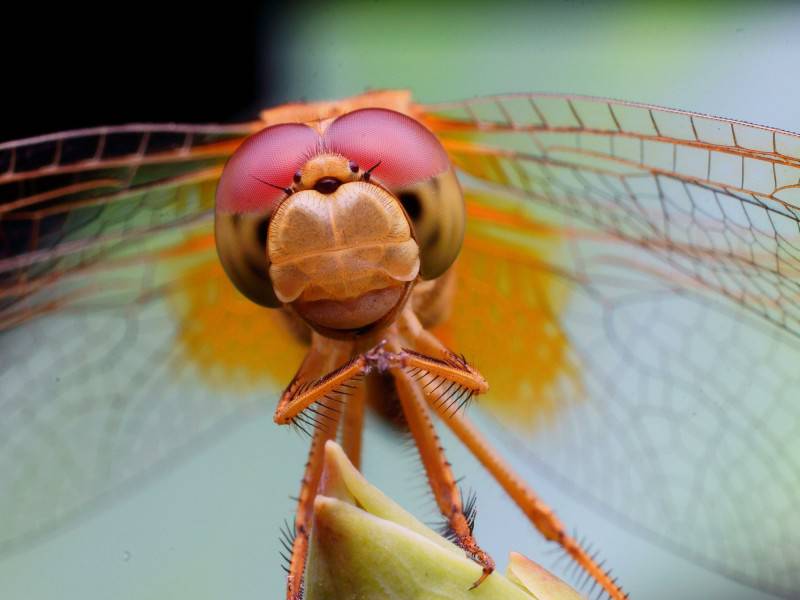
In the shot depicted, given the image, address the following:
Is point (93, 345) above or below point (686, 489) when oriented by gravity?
above

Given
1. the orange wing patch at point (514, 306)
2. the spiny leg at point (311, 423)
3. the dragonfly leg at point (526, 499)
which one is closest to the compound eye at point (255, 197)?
the spiny leg at point (311, 423)

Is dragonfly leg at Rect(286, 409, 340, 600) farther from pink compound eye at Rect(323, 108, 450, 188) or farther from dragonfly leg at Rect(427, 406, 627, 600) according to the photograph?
pink compound eye at Rect(323, 108, 450, 188)

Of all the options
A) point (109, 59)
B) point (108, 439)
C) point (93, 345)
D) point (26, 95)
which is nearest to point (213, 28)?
point (109, 59)

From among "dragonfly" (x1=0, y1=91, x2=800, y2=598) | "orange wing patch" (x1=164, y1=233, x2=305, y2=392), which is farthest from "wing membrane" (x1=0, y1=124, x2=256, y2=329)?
"orange wing patch" (x1=164, y1=233, x2=305, y2=392)

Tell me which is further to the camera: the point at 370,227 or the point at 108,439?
the point at 108,439

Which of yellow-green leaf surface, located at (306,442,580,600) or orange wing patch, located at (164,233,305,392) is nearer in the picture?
yellow-green leaf surface, located at (306,442,580,600)

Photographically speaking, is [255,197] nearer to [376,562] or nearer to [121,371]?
[376,562]

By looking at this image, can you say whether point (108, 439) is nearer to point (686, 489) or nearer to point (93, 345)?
point (93, 345)

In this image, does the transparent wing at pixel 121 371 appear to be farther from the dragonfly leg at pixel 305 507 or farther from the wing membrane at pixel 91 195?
the dragonfly leg at pixel 305 507
